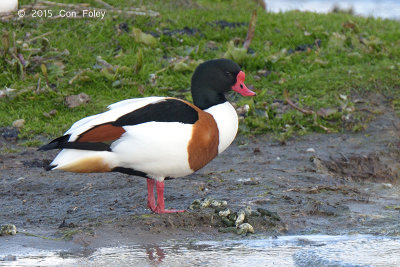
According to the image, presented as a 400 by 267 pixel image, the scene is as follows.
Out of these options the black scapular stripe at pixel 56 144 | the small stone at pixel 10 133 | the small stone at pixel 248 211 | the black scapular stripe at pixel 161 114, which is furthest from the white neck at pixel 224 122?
the small stone at pixel 10 133

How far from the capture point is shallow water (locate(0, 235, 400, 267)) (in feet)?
12.3

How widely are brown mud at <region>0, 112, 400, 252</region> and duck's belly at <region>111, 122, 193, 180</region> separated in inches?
13.9

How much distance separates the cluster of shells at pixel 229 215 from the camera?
173 inches

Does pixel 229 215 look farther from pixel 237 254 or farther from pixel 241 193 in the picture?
pixel 241 193

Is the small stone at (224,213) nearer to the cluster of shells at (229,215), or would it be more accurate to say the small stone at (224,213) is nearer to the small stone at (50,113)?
the cluster of shells at (229,215)

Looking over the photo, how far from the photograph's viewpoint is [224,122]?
4.88 m

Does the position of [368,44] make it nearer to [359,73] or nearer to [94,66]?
[359,73]

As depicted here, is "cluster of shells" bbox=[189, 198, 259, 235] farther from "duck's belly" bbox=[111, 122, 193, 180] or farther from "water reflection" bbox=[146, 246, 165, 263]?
"water reflection" bbox=[146, 246, 165, 263]

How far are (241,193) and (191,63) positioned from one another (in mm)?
2826

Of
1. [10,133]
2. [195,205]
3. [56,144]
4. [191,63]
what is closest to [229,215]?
[195,205]

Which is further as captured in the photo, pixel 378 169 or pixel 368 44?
pixel 368 44

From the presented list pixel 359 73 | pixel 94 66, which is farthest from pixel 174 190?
pixel 359 73

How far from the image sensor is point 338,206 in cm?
504

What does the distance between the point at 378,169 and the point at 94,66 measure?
3318 millimetres
